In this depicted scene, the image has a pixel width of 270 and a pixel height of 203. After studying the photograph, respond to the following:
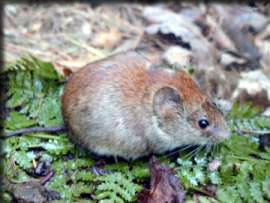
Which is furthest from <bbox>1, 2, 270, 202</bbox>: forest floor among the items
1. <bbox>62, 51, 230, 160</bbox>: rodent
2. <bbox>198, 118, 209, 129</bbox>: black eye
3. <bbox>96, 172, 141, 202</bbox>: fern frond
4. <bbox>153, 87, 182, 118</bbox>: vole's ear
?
<bbox>153, 87, 182, 118</bbox>: vole's ear

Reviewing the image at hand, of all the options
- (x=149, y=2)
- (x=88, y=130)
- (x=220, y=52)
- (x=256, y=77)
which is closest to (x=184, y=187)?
(x=88, y=130)

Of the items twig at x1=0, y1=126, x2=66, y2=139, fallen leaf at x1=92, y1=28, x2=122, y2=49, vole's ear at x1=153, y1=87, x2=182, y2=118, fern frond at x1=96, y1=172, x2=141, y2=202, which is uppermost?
fallen leaf at x1=92, y1=28, x2=122, y2=49

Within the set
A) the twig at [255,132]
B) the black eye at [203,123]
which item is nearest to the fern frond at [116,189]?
the black eye at [203,123]

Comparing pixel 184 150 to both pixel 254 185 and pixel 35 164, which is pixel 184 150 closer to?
pixel 254 185

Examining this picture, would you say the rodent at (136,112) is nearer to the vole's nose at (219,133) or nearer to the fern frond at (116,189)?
the vole's nose at (219,133)

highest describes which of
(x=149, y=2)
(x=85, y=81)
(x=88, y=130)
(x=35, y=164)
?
(x=149, y=2)

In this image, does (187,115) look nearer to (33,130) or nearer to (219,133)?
(219,133)

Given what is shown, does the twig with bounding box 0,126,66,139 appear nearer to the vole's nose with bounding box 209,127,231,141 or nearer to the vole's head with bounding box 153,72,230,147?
the vole's head with bounding box 153,72,230,147

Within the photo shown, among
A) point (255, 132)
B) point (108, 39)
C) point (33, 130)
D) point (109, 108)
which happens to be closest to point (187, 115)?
point (109, 108)
